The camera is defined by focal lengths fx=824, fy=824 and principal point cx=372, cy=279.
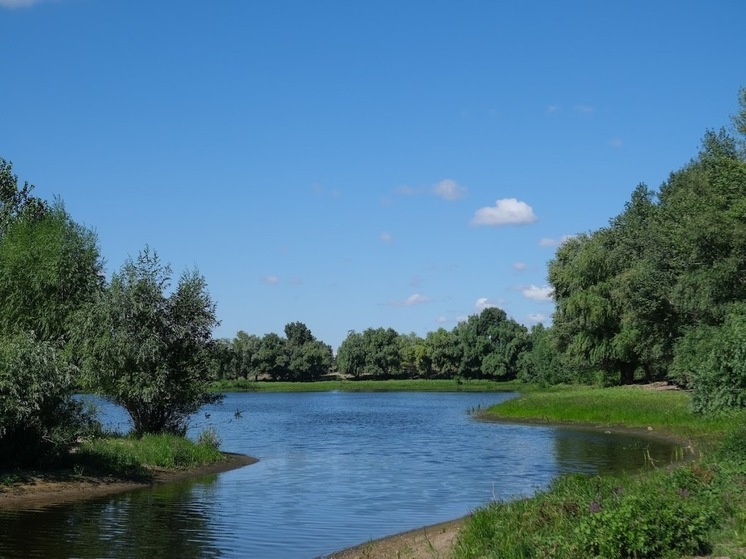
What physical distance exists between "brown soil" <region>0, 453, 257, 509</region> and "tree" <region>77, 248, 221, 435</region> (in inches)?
169

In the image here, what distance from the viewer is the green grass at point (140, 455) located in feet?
93.2

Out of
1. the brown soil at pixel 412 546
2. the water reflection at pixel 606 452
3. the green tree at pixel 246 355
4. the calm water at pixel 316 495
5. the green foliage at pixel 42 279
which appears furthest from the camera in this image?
the green tree at pixel 246 355

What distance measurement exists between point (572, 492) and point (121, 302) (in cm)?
2241

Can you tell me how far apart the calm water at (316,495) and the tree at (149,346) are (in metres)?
4.39

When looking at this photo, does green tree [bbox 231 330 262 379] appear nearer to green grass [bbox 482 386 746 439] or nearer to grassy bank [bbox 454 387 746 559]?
green grass [bbox 482 386 746 439]

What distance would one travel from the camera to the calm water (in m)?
19.1

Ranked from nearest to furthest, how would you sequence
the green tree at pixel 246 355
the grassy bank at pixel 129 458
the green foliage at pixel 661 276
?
the grassy bank at pixel 129 458
the green foliage at pixel 661 276
the green tree at pixel 246 355

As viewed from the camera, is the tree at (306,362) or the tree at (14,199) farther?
the tree at (306,362)

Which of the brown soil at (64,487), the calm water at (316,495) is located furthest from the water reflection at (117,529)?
the brown soil at (64,487)

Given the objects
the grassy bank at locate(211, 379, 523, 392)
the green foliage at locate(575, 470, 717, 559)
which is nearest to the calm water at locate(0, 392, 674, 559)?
the green foliage at locate(575, 470, 717, 559)

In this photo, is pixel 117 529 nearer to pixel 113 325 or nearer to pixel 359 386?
pixel 113 325

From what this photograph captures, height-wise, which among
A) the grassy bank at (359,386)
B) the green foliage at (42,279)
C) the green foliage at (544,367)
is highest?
the green foliage at (42,279)

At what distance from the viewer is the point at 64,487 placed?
84.2 ft

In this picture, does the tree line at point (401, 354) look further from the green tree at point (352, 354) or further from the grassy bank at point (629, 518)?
the grassy bank at point (629, 518)
